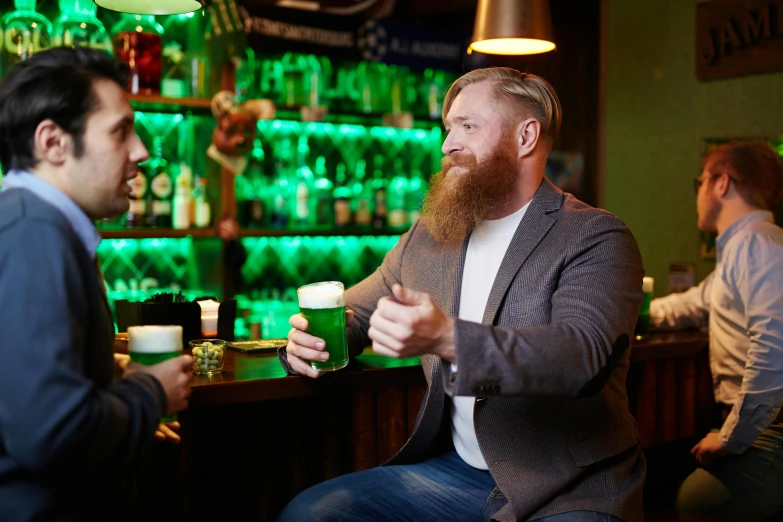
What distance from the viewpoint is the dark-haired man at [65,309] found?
1.25m

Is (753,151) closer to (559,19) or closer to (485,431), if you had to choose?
(485,431)

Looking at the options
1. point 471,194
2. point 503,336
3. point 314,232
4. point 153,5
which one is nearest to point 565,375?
point 503,336

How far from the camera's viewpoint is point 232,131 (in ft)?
14.2

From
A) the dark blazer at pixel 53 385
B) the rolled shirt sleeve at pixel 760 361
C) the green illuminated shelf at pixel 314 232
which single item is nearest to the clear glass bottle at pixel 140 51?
the green illuminated shelf at pixel 314 232

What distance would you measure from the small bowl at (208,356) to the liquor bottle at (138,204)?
2298mm

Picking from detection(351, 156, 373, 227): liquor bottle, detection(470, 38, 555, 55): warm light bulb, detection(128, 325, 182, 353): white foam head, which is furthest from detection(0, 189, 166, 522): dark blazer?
detection(351, 156, 373, 227): liquor bottle

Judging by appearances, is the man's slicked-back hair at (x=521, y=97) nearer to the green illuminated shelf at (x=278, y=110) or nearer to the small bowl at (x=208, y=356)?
the small bowl at (x=208, y=356)

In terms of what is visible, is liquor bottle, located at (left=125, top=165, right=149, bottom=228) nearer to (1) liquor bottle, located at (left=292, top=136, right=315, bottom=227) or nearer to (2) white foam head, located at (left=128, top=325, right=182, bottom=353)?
(1) liquor bottle, located at (left=292, top=136, right=315, bottom=227)

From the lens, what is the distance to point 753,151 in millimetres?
3043

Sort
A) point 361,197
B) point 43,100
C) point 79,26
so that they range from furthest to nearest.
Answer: point 361,197
point 79,26
point 43,100

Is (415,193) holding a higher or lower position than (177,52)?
lower

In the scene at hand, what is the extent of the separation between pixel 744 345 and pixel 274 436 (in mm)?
1603

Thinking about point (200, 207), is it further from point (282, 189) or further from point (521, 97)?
point (521, 97)

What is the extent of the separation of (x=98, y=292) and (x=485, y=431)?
936 millimetres
